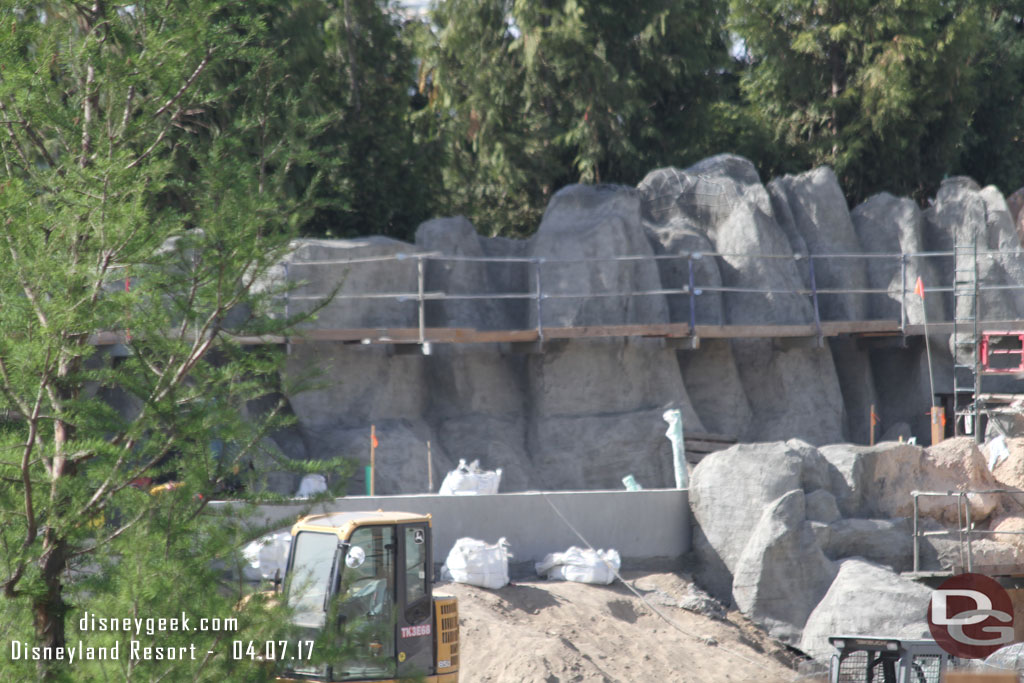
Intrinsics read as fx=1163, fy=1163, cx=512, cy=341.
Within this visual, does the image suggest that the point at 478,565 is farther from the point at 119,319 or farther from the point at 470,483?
the point at 119,319

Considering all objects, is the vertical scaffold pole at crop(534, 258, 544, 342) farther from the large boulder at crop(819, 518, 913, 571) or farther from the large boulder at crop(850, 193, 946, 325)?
the large boulder at crop(850, 193, 946, 325)

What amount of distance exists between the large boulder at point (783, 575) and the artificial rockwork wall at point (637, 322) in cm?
453

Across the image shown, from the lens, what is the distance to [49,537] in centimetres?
490

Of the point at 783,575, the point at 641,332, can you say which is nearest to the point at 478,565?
the point at 783,575

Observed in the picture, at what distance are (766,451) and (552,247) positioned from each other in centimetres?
637

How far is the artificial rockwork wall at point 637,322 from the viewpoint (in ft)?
62.9

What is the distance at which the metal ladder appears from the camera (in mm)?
17047

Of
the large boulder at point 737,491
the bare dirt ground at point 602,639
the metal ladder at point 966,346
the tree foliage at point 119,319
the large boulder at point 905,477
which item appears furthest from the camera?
the metal ladder at point 966,346

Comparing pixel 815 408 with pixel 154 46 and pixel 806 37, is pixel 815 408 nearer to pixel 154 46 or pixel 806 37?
pixel 806 37

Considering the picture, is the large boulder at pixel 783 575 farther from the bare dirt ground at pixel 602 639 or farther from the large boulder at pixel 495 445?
the large boulder at pixel 495 445

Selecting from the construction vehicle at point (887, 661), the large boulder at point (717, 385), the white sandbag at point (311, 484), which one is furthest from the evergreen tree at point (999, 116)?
the construction vehicle at point (887, 661)

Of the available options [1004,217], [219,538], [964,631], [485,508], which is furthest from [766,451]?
[219,538]

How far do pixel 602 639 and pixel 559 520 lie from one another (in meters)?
2.12

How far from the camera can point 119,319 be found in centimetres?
488
